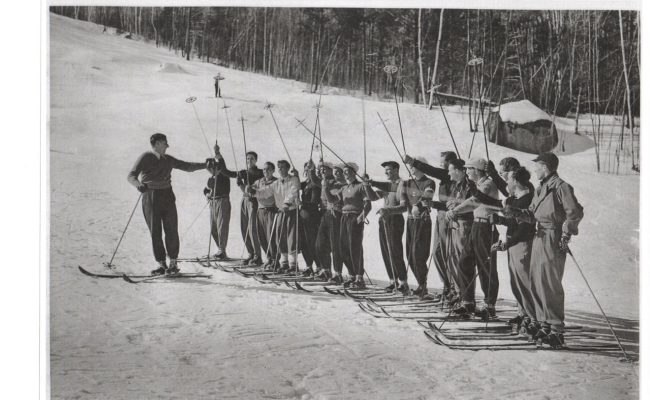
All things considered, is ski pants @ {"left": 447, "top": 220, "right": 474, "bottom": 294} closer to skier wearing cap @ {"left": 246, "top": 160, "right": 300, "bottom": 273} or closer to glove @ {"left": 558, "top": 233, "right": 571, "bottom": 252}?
glove @ {"left": 558, "top": 233, "right": 571, "bottom": 252}

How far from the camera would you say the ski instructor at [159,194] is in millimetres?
4891

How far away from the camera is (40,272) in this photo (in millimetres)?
4746

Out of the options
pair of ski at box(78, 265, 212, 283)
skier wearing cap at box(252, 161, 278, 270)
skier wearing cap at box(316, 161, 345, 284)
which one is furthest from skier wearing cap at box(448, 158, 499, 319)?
pair of ski at box(78, 265, 212, 283)

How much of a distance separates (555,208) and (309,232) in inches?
77.8

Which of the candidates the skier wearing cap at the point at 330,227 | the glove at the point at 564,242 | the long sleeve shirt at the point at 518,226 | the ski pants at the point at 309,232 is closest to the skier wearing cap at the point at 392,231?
the skier wearing cap at the point at 330,227

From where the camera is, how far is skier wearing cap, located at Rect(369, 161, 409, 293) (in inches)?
193

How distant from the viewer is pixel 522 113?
491cm

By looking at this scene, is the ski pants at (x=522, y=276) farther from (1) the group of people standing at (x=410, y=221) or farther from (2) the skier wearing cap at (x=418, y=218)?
(2) the skier wearing cap at (x=418, y=218)

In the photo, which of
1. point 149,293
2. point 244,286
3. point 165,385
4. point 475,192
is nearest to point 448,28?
point 475,192

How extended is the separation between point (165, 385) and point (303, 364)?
103 centimetres

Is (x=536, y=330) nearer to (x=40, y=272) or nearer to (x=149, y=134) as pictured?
(x=149, y=134)

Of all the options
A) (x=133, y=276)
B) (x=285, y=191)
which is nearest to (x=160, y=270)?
(x=133, y=276)

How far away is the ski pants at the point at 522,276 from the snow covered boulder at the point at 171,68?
10.0 feet

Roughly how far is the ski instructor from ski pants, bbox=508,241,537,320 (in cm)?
254
